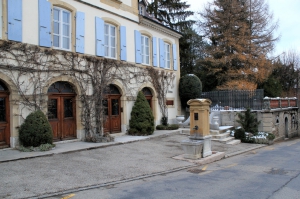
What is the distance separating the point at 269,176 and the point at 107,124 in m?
8.34

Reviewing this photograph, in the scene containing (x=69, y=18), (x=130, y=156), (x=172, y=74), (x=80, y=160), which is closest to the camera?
(x=80, y=160)

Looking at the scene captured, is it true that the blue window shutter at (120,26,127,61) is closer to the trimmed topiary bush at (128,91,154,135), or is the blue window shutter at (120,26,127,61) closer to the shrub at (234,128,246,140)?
the trimmed topiary bush at (128,91,154,135)

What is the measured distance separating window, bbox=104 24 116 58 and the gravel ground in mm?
5176

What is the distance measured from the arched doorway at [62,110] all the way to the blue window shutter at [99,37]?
2.31 metres

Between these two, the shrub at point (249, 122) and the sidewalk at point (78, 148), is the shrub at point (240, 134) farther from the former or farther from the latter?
the shrub at point (249, 122)

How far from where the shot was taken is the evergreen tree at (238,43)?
79.8 ft

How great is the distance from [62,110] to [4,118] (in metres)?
2.35

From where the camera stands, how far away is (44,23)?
10.5 meters

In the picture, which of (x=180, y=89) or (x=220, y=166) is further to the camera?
(x=180, y=89)

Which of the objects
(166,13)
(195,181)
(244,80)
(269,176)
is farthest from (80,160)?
(166,13)

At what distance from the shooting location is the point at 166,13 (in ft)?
98.1

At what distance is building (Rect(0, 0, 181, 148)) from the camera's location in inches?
376

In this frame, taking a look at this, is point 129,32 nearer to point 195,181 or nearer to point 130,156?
point 130,156

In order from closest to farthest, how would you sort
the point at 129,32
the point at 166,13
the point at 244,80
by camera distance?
the point at 129,32 < the point at 244,80 < the point at 166,13
